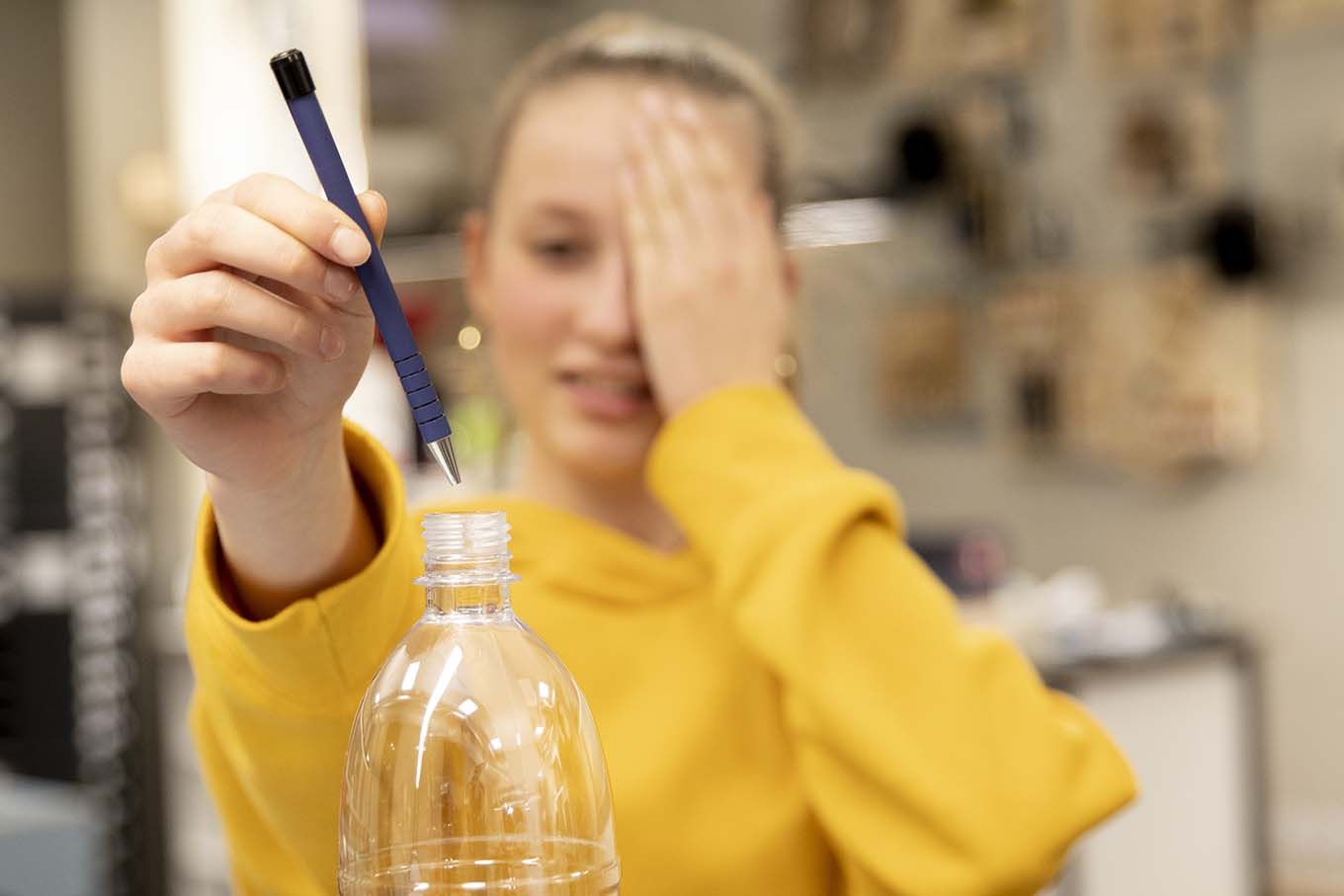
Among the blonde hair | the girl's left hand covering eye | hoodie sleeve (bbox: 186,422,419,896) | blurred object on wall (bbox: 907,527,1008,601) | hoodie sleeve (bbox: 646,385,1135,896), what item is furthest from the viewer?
blurred object on wall (bbox: 907,527,1008,601)

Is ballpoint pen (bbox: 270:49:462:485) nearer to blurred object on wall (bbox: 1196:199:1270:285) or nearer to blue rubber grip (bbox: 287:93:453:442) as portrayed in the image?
blue rubber grip (bbox: 287:93:453:442)

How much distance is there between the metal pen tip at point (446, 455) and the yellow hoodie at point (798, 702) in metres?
0.25

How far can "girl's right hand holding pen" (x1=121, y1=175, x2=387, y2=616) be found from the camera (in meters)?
0.44

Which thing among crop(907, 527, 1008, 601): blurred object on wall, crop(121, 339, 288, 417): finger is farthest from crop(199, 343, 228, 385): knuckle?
crop(907, 527, 1008, 601): blurred object on wall

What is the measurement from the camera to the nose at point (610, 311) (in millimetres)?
870

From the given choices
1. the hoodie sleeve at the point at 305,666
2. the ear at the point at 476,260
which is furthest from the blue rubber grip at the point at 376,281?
the ear at the point at 476,260

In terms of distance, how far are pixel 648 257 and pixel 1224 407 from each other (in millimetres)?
3322

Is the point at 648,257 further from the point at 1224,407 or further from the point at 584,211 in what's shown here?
the point at 1224,407

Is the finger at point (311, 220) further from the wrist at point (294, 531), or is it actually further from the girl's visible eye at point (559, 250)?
the girl's visible eye at point (559, 250)

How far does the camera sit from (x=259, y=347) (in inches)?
18.7

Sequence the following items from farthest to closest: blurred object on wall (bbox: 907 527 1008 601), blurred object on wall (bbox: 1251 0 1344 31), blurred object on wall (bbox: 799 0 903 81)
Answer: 1. blurred object on wall (bbox: 799 0 903 81)
2. blurred object on wall (bbox: 1251 0 1344 31)
3. blurred object on wall (bbox: 907 527 1008 601)

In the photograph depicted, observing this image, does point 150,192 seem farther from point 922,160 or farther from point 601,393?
point 601,393

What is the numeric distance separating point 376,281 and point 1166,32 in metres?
3.90

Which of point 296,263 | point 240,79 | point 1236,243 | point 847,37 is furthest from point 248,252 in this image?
point 847,37
